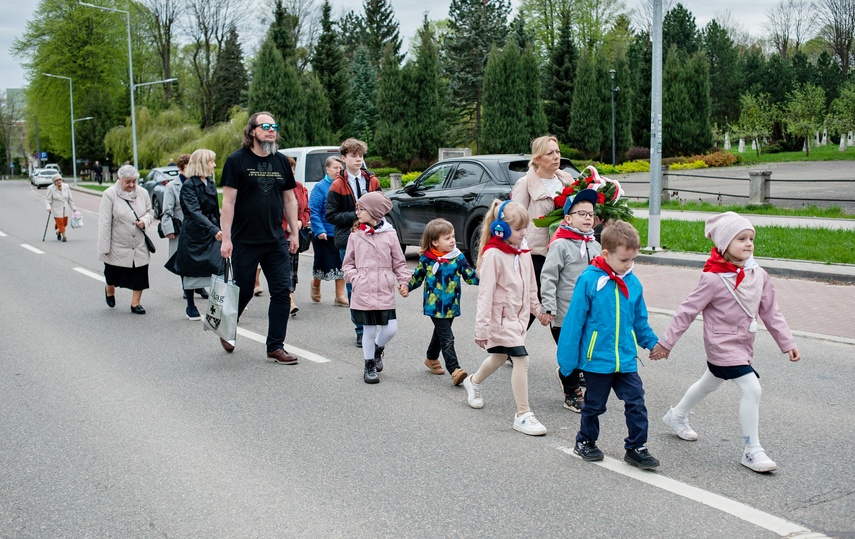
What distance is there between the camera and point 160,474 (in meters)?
4.71

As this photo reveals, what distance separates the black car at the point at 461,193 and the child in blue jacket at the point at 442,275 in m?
5.98

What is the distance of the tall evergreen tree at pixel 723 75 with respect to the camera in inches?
3059

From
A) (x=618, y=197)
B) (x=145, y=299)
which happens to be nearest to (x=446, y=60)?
(x=145, y=299)

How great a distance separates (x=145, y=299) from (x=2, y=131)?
399 feet

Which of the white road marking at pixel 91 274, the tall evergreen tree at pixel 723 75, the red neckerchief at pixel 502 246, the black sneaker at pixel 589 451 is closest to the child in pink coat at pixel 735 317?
the black sneaker at pixel 589 451

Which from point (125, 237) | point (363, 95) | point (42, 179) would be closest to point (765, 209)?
point (125, 237)

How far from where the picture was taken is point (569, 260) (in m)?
5.75

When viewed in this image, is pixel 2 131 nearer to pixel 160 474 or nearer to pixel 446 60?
pixel 446 60

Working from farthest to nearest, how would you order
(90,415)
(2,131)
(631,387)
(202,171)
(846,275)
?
(2,131) → (846,275) → (202,171) → (90,415) → (631,387)

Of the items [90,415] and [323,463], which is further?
[90,415]

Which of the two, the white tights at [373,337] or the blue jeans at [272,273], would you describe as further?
the blue jeans at [272,273]

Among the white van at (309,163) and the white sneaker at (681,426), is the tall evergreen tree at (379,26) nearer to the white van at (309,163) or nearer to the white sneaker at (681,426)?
the white van at (309,163)

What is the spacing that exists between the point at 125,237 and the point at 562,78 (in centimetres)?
4832

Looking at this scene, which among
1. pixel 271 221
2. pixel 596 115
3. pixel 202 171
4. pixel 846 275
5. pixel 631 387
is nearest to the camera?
pixel 631 387
